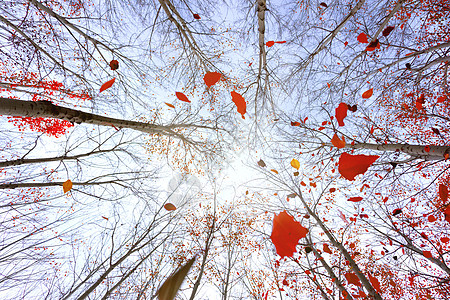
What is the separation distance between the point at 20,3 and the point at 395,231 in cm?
844

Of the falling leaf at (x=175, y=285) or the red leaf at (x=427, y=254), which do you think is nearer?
the falling leaf at (x=175, y=285)

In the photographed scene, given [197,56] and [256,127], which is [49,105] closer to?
[197,56]

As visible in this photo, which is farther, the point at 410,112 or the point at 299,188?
the point at 299,188

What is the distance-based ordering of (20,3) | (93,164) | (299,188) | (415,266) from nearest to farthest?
(20,3) → (415,266) → (93,164) → (299,188)

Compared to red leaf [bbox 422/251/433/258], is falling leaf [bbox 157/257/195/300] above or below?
below

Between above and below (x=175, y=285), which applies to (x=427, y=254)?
above

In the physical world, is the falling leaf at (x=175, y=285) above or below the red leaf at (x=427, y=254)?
below

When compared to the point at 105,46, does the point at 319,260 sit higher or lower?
lower

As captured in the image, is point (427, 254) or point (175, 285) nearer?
point (175, 285)

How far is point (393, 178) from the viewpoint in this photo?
4051 millimetres

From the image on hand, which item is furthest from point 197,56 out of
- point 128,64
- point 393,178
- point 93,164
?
point 393,178

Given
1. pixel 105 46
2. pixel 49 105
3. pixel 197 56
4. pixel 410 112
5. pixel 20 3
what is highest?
pixel 410 112

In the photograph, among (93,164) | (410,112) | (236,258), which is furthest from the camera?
(236,258)

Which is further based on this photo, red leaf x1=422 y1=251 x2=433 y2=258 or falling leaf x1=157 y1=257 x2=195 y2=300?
red leaf x1=422 y1=251 x2=433 y2=258
